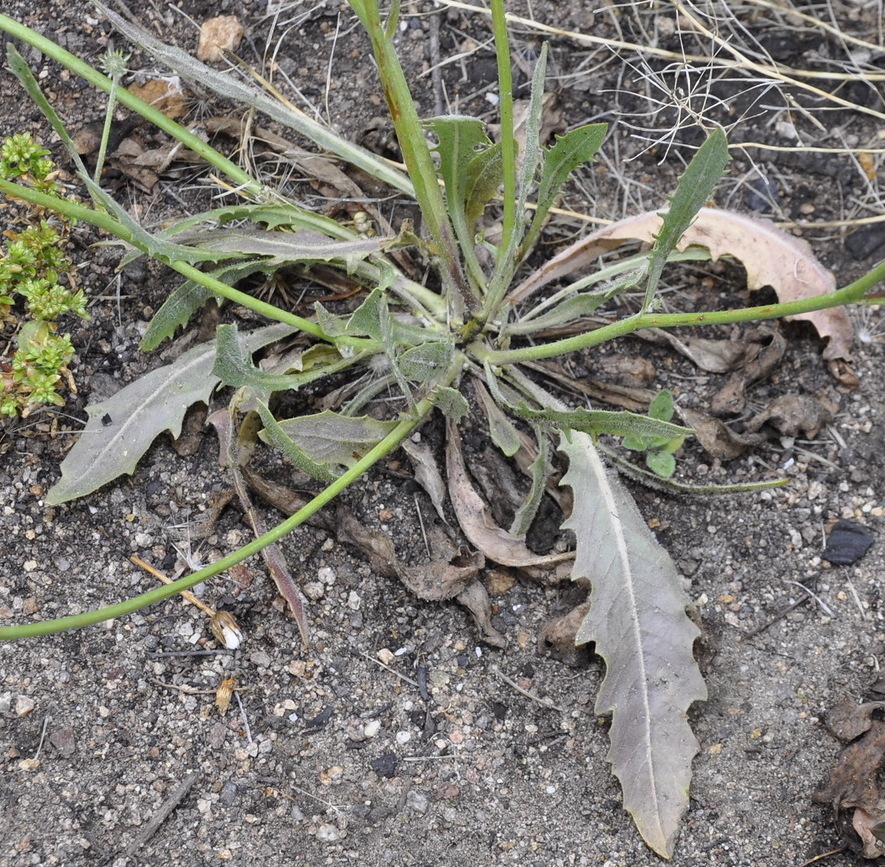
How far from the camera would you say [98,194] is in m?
1.49

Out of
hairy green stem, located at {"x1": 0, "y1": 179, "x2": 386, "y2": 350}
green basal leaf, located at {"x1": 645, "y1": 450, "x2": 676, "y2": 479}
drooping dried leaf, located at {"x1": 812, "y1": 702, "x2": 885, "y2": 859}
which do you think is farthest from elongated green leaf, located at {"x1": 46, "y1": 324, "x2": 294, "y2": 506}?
drooping dried leaf, located at {"x1": 812, "y1": 702, "x2": 885, "y2": 859}

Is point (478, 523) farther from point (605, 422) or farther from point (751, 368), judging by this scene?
point (751, 368)

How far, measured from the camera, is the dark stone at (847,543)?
1.93 m

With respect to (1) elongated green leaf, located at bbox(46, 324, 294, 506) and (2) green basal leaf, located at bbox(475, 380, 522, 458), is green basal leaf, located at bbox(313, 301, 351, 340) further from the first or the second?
(2) green basal leaf, located at bbox(475, 380, 522, 458)

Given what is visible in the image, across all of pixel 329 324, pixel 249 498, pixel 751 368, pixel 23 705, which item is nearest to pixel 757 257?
pixel 751 368

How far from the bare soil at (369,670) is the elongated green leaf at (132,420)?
8cm

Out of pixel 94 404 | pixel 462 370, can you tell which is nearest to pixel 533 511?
pixel 462 370

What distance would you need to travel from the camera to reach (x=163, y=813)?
1661 mm

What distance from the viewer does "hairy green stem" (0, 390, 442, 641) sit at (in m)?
1.24

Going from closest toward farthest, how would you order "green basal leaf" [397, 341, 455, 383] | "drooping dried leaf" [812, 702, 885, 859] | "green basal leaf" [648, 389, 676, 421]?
"drooping dried leaf" [812, 702, 885, 859]
"green basal leaf" [397, 341, 455, 383]
"green basal leaf" [648, 389, 676, 421]

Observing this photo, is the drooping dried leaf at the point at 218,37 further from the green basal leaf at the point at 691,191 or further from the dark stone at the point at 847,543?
the dark stone at the point at 847,543

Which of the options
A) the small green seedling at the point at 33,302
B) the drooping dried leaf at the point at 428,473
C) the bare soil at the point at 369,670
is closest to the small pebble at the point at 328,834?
the bare soil at the point at 369,670

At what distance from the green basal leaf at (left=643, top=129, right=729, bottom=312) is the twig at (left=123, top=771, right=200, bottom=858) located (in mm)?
1209

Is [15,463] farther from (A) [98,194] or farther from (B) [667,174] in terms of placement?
(B) [667,174]
